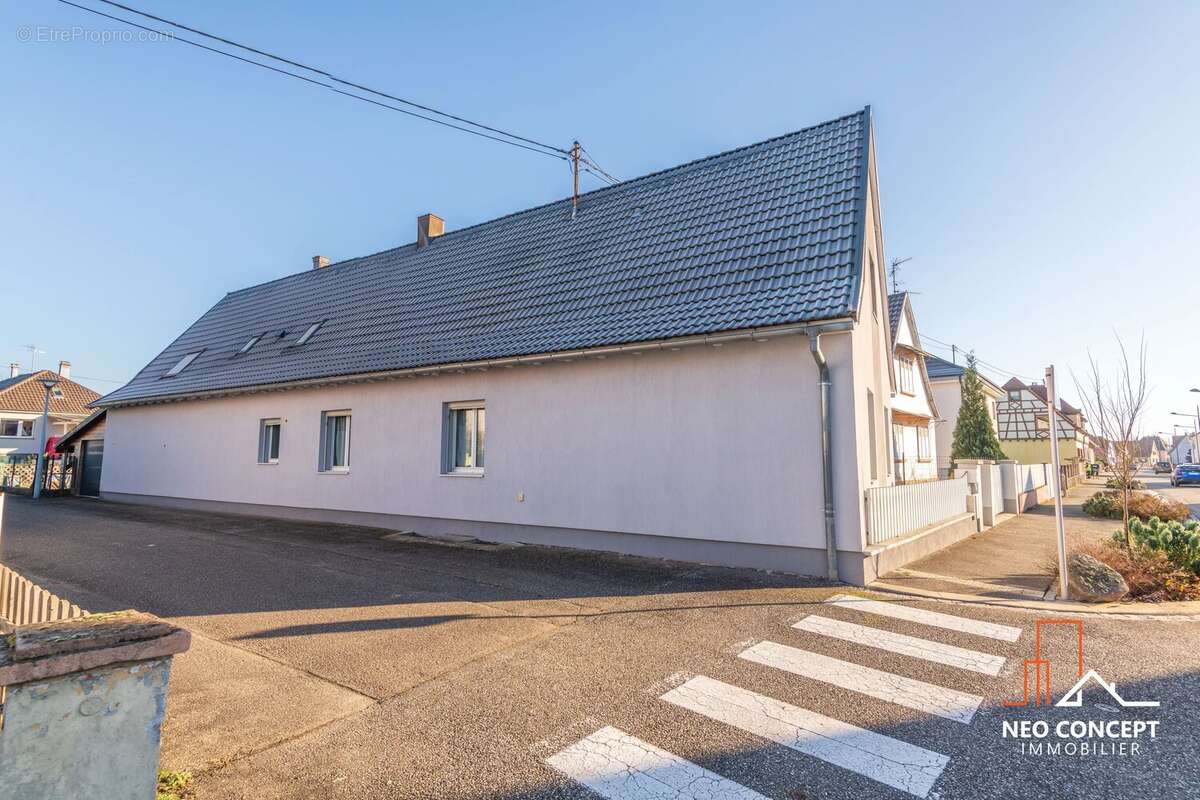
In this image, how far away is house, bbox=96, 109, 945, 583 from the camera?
8.02 m

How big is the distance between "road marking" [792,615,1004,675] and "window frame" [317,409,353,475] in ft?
37.2

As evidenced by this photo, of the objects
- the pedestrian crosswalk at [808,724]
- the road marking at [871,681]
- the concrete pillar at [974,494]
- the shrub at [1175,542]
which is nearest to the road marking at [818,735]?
the pedestrian crosswalk at [808,724]

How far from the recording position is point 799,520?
7.82 metres

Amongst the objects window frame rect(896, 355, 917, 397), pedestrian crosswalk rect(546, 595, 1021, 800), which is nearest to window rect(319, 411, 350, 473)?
pedestrian crosswalk rect(546, 595, 1021, 800)

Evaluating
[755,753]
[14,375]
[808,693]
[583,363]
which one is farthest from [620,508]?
[14,375]

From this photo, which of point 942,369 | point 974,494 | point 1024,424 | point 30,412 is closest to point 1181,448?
point 1024,424

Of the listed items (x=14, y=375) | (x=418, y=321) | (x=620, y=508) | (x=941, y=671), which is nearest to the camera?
(x=941, y=671)

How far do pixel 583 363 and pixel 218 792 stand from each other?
772 cm

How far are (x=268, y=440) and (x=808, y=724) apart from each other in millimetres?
15680

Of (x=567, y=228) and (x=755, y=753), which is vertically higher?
(x=567, y=228)

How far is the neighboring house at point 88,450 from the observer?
69.1 feet

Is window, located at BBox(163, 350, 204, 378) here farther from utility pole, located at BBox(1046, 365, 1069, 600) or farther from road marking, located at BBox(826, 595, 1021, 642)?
utility pole, located at BBox(1046, 365, 1069, 600)

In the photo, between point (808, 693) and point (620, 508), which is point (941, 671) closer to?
point (808, 693)

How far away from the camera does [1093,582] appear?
670cm
